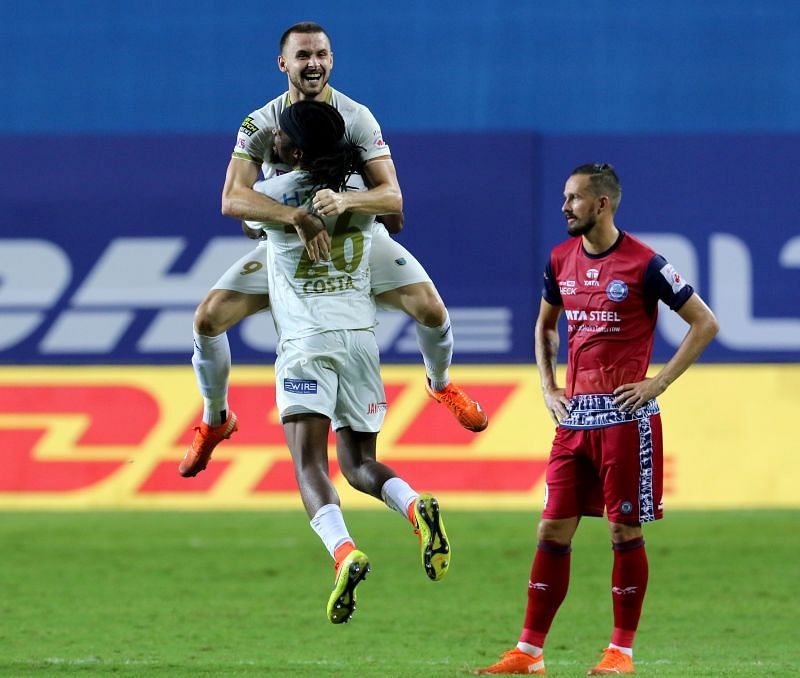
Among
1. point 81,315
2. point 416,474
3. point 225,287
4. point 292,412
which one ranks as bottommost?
point 416,474

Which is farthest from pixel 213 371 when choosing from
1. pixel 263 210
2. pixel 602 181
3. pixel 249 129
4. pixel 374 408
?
pixel 602 181

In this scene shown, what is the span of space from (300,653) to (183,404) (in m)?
6.13

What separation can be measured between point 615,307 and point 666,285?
254 mm

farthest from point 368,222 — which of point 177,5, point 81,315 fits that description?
point 177,5

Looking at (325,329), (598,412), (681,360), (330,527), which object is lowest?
(330,527)

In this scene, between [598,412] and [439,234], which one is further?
[439,234]

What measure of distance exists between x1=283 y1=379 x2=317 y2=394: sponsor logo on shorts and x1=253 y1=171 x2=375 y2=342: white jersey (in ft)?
0.71

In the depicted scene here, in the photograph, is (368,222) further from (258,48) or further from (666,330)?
(258,48)

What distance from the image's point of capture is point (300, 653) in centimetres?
789

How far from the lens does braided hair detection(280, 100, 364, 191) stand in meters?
6.33

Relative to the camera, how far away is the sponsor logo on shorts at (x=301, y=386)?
6.65m

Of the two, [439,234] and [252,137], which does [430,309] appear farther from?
[439,234]

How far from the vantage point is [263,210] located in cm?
641

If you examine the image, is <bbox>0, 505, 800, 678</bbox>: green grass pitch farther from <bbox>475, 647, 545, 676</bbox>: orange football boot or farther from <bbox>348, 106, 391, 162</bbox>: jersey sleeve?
<bbox>348, 106, 391, 162</bbox>: jersey sleeve
